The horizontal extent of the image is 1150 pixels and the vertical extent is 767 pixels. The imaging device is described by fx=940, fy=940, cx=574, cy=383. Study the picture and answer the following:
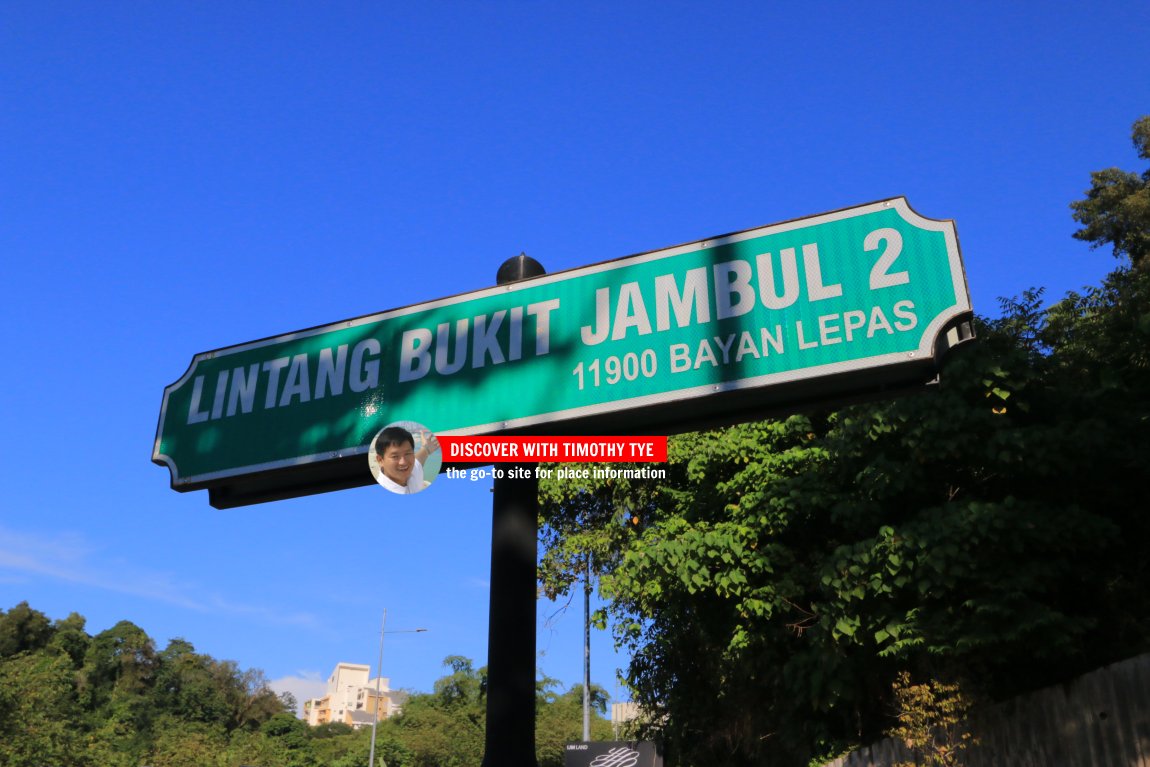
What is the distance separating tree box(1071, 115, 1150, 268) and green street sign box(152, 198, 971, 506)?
29.9 metres

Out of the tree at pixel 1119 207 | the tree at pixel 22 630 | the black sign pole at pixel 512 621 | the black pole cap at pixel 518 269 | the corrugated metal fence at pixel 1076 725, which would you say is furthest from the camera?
the tree at pixel 22 630

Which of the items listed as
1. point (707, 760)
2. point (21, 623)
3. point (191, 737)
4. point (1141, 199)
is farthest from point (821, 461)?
point (21, 623)

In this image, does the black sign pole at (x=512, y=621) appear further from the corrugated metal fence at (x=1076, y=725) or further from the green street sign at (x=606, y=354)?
the corrugated metal fence at (x=1076, y=725)

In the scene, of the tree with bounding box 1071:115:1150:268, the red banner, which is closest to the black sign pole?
the red banner

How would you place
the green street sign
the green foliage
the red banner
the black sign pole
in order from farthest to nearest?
1. the green foliage
2. the red banner
3. the green street sign
4. the black sign pole

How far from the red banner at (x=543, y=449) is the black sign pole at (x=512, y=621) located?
5cm

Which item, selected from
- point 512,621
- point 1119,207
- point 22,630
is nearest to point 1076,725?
point 512,621

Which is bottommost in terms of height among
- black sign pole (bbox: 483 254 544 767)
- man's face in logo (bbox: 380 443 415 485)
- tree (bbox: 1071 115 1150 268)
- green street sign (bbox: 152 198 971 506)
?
black sign pole (bbox: 483 254 544 767)

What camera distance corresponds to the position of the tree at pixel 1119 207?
28.9 meters

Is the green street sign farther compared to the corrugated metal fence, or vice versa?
the corrugated metal fence

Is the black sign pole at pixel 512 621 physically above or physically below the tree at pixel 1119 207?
below

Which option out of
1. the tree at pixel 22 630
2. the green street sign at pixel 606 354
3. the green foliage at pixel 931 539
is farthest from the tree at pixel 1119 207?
the tree at pixel 22 630

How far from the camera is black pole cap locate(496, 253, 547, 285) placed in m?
3.22

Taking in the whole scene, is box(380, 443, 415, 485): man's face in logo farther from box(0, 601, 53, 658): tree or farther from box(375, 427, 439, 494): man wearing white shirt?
box(0, 601, 53, 658): tree
